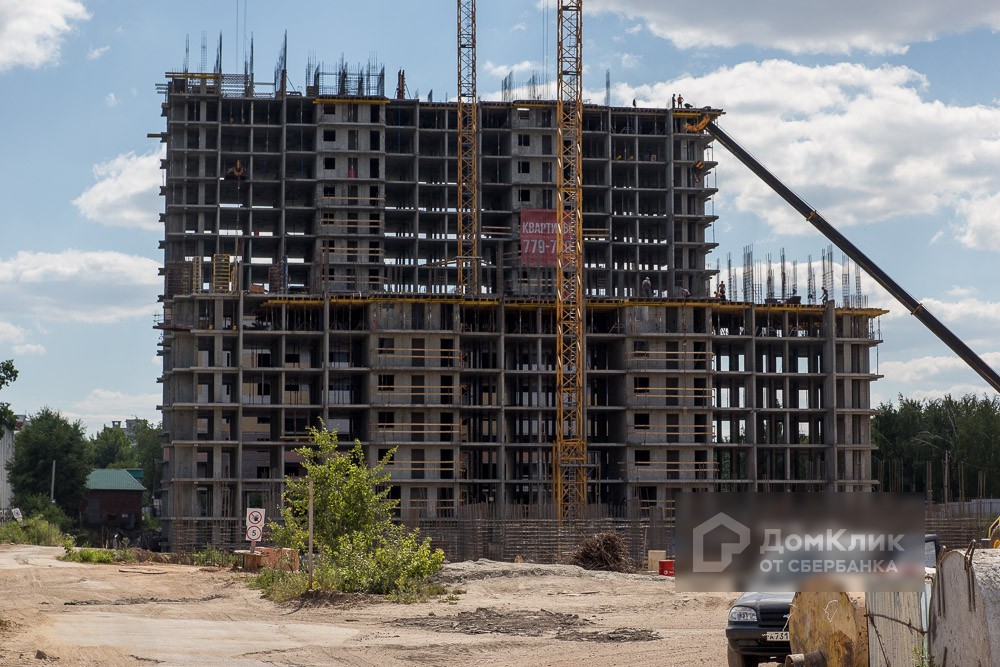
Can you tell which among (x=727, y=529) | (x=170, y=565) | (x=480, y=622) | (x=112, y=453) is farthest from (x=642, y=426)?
(x=112, y=453)

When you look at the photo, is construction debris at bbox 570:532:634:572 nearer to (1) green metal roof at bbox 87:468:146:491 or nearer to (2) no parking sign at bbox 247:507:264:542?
(2) no parking sign at bbox 247:507:264:542

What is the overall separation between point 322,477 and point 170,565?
21.0 metres

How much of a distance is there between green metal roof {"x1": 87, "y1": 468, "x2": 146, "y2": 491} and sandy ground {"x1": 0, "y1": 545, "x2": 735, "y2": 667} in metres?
87.5

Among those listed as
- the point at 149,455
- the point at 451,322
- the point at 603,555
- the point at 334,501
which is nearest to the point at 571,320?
the point at 451,322

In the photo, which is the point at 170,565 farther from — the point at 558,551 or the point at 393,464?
the point at 393,464

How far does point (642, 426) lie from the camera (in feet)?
281

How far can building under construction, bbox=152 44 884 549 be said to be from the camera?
8262cm

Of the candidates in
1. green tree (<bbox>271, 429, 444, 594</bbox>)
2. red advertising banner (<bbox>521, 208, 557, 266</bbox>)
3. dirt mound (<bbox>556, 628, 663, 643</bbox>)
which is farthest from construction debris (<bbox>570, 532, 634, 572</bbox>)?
red advertising banner (<bbox>521, 208, 557, 266</bbox>)

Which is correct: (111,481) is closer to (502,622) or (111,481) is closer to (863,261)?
Result: (863,261)

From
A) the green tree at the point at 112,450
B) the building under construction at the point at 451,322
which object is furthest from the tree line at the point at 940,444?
the green tree at the point at 112,450

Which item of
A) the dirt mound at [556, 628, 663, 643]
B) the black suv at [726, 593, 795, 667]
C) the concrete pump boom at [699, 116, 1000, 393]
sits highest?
the concrete pump boom at [699, 116, 1000, 393]

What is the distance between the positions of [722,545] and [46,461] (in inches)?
4466

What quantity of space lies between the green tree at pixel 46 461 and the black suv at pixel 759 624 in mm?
107751

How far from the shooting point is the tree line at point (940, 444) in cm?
9381
